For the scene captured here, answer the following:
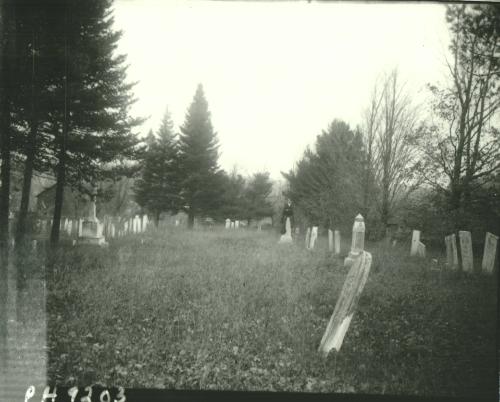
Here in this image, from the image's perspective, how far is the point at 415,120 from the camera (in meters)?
4.70

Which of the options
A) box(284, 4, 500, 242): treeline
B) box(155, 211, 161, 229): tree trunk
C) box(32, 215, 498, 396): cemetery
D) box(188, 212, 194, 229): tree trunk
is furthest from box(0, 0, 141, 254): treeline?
box(284, 4, 500, 242): treeline

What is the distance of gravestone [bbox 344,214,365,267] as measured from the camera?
16.0 ft

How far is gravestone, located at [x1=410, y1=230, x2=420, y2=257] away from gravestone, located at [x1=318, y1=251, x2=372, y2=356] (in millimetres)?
1678

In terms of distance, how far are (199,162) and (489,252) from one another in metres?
4.78

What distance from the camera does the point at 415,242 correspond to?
4.79 meters

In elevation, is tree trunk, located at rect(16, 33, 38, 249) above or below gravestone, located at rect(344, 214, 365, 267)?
above

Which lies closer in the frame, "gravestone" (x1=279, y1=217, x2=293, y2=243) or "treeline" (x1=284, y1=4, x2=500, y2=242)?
"treeline" (x1=284, y1=4, x2=500, y2=242)

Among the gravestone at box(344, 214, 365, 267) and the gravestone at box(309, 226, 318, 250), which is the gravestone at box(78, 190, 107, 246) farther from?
the gravestone at box(344, 214, 365, 267)

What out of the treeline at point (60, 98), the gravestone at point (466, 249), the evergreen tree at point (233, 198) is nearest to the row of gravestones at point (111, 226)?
the treeline at point (60, 98)

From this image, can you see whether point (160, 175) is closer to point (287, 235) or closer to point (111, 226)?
point (111, 226)

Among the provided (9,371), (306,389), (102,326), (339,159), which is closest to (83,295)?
(102,326)

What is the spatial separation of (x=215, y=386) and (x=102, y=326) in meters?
1.63

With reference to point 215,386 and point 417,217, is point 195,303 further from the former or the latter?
point 417,217

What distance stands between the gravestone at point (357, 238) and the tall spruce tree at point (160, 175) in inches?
124
